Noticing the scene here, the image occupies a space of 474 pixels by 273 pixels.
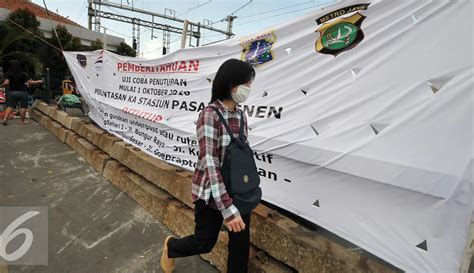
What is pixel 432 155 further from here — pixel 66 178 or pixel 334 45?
pixel 66 178

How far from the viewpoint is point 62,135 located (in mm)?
6168

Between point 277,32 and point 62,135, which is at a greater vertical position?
point 277,32

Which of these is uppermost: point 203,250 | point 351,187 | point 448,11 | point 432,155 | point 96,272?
point 448,11

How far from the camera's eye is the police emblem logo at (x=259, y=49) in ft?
8.46

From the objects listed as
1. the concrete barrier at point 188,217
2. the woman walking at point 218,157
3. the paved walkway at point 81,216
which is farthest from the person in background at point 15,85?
A: the woman walking at point 218,157

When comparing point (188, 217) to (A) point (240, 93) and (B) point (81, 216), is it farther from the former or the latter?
(A) point (240, 93)

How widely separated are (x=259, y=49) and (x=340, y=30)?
2.54 feet

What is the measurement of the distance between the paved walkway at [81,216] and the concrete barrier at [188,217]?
0.50 ft

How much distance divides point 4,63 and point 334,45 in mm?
13592

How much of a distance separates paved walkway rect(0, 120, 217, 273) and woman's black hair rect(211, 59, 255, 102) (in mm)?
1579

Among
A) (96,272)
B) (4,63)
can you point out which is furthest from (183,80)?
(4,63)

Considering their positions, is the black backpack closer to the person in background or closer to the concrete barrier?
the concrete barrier

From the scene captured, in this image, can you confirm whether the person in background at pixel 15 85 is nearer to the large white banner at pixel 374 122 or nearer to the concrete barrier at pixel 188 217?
the concrete barrier at pixel 188 217
